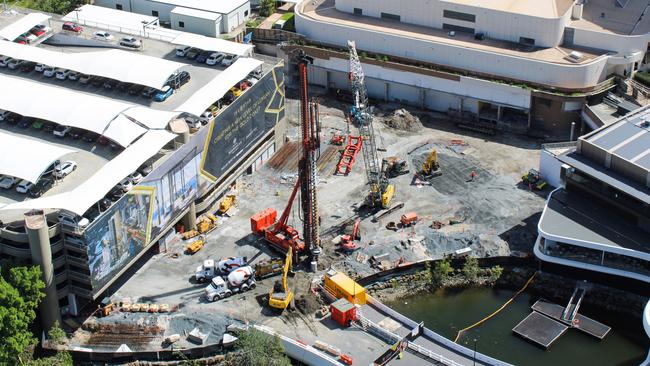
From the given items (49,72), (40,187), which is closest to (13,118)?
(49,72)

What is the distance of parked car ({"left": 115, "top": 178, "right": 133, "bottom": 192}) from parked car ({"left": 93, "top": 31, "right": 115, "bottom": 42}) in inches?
1453

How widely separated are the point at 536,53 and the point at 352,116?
27.2m

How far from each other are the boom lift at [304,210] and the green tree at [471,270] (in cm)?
1670

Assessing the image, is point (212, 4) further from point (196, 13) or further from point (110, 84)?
point (110, 84)

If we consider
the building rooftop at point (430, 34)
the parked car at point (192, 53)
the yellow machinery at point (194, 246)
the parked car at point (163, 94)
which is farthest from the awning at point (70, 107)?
the building rooftop at point (430, 34)

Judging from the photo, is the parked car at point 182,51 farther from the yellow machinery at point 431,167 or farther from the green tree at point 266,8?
the yellow machinery at point 431,167

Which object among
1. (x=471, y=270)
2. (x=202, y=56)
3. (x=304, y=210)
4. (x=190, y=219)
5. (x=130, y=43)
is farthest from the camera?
(x=130, y=43)

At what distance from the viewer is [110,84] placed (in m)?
125

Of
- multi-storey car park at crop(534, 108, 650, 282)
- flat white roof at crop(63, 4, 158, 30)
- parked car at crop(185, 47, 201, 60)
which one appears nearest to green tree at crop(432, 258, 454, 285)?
multi-storey car park at crop(534, 108, 650, 282)

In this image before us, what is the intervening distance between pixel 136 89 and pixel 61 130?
12526 mm

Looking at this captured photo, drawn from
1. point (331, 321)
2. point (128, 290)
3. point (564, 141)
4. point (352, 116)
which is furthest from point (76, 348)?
point (564, 141)

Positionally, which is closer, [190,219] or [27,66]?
[190,219]

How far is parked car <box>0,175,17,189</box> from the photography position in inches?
4122

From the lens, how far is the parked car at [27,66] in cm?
12812
